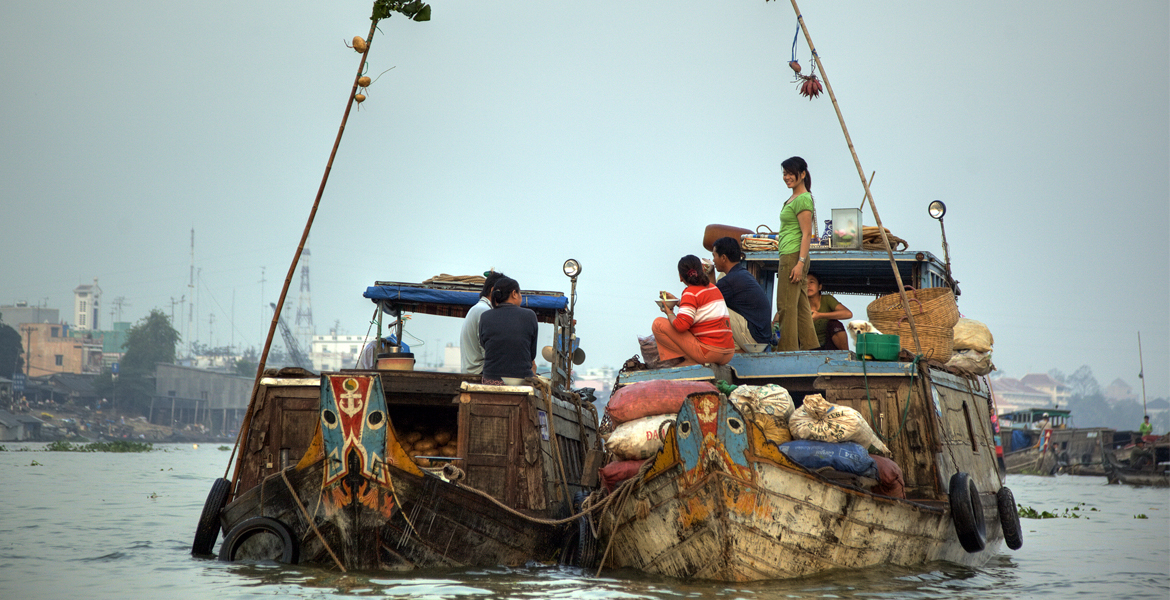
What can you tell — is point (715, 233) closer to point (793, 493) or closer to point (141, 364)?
point (793, 493)

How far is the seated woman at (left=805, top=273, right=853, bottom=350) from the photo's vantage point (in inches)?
378

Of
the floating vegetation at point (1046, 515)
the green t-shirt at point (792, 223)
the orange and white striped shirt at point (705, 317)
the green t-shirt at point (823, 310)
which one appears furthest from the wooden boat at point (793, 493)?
the floating vegetation at point (1046, 515)

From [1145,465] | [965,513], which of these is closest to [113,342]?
[1145,465]

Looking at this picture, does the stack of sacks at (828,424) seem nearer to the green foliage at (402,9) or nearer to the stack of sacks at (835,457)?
the stack of sacks at (835,457)

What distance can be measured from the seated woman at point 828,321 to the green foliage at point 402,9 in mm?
4629

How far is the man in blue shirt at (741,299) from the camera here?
8.26 m

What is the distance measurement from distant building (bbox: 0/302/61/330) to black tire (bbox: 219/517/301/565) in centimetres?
10628

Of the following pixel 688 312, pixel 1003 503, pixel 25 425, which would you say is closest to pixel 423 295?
pixel 688 312

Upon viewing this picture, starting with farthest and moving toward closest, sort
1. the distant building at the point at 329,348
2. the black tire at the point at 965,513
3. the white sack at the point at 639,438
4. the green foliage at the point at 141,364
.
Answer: the distant building at the point at 329,348, the green foliage at the point at 141,364, the black tire at the point at 965,513, the white sack at the point at 639,438

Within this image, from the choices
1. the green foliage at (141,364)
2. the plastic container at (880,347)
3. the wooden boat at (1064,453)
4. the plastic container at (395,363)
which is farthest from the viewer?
the green foliage at (141,364)

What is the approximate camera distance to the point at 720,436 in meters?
6.04

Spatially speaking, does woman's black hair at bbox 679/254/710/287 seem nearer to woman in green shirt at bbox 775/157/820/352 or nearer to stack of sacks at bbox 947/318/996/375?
woman in green shirt at bbox 775/157/820/352

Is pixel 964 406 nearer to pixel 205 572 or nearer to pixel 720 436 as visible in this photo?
pixel 720 436

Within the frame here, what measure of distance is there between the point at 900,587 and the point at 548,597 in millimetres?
2488
